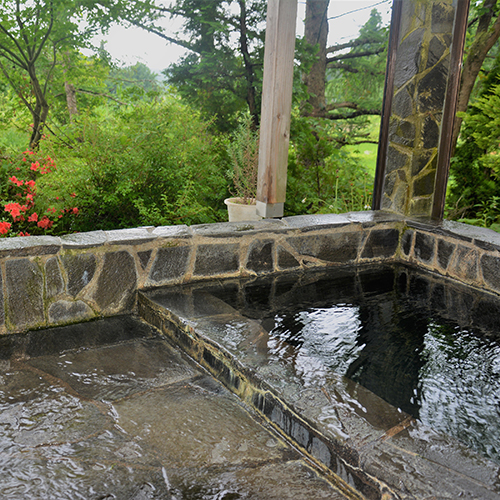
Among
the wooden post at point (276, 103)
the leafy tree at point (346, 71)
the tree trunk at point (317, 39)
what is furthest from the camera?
the leafy tree at point (346, 71)

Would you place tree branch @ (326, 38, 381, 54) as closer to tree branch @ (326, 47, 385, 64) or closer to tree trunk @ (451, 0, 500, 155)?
tree branch @ (326, 47, 385, 64)

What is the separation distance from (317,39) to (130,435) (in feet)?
27.2

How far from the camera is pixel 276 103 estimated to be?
11.5 ft

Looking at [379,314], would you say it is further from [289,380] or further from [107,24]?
[107,24]

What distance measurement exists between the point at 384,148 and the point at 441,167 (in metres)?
0.52

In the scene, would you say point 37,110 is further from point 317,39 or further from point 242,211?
point 317,39

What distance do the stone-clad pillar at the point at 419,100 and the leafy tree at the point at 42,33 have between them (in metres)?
4.33

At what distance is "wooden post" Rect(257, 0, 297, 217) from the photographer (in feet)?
11.1

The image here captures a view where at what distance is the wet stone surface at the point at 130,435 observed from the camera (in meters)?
1.50

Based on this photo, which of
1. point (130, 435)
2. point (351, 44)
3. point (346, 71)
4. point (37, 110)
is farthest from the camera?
point (346, 71)

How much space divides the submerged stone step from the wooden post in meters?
1.41

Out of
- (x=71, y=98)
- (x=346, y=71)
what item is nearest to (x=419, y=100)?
(x=71, y=98)

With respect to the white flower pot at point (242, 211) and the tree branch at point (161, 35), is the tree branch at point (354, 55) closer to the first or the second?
the tree branch at point (161, 35)

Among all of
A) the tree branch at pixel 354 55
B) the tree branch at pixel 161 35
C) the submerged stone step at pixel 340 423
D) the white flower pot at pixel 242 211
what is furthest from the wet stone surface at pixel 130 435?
the tree branch at pixel 354 55
